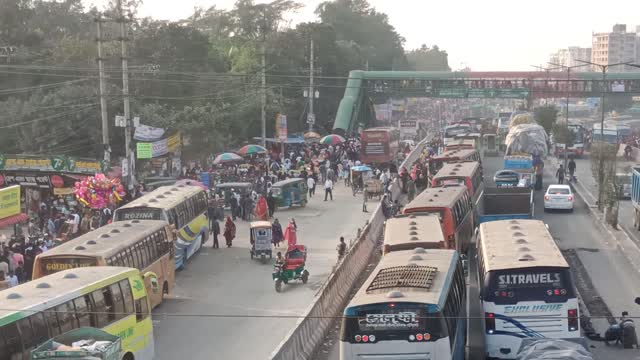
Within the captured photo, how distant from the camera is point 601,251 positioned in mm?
31516

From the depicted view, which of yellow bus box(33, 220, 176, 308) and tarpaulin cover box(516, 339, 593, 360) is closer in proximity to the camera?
tarpaulin cover box(516, 339, 593, 360)

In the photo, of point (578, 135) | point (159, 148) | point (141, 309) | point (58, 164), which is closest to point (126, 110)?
point (58, 164)

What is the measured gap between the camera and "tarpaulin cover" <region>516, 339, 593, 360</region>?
1345 centimetres

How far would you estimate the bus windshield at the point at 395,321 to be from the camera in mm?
14039

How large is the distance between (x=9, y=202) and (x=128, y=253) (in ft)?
29.3

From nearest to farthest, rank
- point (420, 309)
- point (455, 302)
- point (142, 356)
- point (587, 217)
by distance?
point (420, 309) → point (455, 302) → point (142, 356) → point (587, 217)

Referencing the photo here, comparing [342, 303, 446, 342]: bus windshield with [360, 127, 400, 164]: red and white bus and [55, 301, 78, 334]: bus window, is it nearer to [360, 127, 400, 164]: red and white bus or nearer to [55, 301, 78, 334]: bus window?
[55, 301, 78, 334]: bus window

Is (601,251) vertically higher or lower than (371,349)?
lower

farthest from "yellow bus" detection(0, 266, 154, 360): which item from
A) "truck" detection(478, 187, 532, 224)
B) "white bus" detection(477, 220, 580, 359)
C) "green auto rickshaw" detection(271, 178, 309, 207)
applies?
"green auto rickshaw" detection(271, 178, 309, 207)

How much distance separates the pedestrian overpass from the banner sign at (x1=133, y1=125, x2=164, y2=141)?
47583 mm

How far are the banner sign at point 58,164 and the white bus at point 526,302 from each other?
889 inches

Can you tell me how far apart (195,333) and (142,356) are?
11.8 feet

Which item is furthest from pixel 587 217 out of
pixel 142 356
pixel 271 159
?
pixel 142 356

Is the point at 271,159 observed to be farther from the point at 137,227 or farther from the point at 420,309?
the point at 420,309
